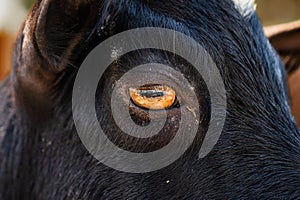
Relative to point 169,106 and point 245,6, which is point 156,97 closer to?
point 169,106

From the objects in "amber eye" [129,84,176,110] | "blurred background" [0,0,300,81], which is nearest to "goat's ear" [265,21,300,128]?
"amber eye" [129,84,176,110]

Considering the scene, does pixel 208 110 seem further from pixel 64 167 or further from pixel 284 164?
pixel 64 167

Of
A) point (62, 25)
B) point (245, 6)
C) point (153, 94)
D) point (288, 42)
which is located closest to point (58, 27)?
point (62, 25)

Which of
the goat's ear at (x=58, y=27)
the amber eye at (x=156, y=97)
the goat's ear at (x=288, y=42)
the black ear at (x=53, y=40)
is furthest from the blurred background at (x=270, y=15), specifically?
the amber eye at (x=156, y=97)

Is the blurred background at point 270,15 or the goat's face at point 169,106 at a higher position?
the goat's face at point 169,106

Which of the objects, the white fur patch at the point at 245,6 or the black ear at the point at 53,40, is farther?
the white fur patch at the point at 245,6

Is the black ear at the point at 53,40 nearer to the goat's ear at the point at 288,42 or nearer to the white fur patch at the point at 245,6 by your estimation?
the white fur patch at the point at 245,6
